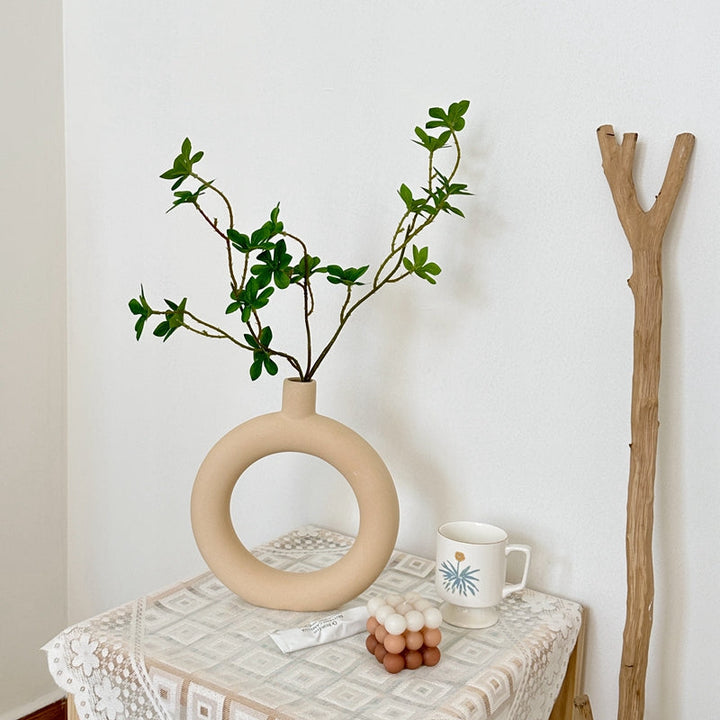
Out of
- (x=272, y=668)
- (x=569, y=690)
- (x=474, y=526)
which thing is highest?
(x=474, y=526)

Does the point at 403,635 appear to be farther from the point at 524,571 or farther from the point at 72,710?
the point at 72,710

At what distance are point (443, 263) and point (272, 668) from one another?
64 cm

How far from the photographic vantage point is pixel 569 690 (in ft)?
4.19

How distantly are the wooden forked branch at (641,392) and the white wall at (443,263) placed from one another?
39 mm

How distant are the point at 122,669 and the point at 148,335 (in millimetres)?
779

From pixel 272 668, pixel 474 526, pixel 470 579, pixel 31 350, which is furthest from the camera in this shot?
pixel 31 350

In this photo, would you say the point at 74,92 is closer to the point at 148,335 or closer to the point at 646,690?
the point at 148,335

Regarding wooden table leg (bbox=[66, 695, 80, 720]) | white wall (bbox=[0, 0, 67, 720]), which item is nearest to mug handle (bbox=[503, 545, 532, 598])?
wooden table leg (bbox=[66, 695, 80, 720])

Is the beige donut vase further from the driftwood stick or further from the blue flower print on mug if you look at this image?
the driftwood stick

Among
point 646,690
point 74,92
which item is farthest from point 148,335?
point 646,690

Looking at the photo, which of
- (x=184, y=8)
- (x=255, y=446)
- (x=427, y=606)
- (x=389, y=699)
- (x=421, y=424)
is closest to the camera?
(x=389, y=699)

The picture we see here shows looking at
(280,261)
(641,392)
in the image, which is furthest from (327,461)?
(641,392)

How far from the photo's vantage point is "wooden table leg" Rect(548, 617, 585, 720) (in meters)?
1.27

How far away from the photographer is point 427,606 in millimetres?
1128
